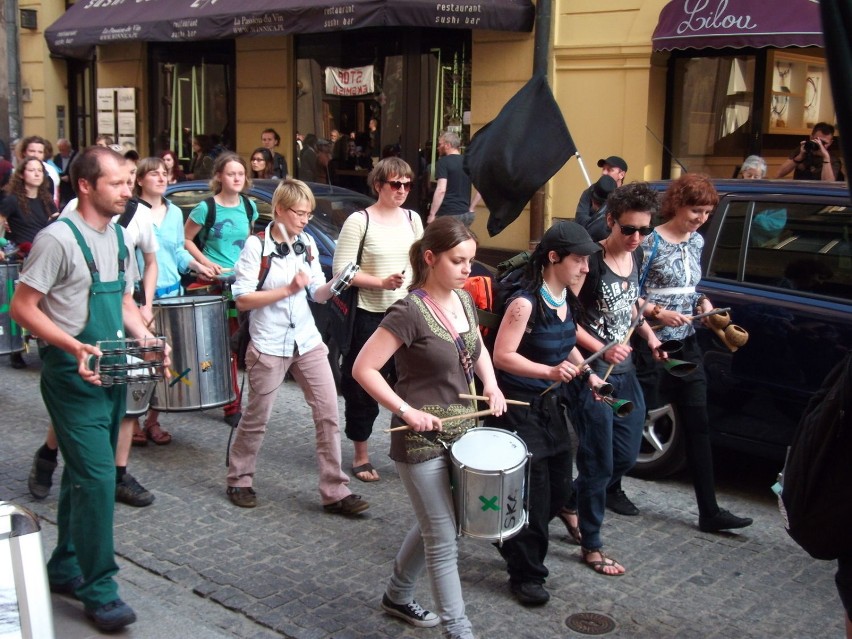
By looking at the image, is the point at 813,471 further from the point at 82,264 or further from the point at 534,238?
the point at 534,238

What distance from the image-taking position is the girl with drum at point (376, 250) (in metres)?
5.77

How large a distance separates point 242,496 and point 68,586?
1.32m

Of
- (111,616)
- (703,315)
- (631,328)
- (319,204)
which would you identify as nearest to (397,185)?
(631,328)

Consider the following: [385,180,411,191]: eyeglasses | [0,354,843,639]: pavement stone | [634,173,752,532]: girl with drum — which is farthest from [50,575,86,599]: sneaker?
[634,173,752,532]: girl with drum

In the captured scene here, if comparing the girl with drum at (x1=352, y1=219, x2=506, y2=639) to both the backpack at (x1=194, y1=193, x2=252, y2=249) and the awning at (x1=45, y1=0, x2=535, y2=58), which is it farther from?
the awning at (x1=45, y1=0, x2=535, y2=58)

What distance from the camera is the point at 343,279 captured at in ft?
17.5

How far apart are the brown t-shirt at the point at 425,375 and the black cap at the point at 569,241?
0.64 m

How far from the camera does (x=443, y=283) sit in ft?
13.0

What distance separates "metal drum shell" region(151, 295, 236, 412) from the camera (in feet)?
20.7

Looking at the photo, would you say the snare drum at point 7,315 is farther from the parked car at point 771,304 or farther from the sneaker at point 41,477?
the parked car at point 771,304

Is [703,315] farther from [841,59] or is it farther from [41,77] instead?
[41,77]

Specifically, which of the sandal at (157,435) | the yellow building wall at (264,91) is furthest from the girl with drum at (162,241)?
the yellow building wall at (264,91)

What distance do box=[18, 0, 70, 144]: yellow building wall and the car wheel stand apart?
688 inches

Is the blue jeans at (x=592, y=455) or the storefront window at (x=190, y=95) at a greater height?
the storefront window at (x=190, y=95)
